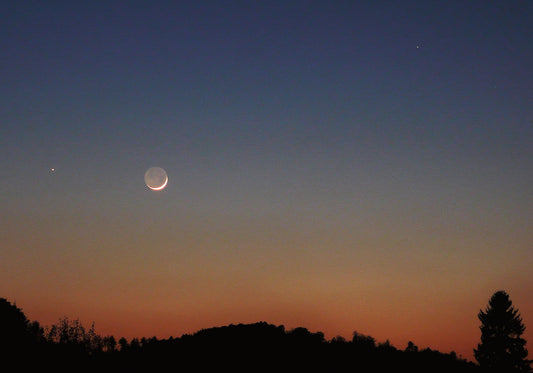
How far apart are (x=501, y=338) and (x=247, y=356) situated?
44043 mm

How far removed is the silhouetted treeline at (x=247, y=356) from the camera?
43.5 m

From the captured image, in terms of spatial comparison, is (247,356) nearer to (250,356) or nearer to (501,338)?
(250,356)

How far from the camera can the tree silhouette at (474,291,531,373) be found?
71.4 meters

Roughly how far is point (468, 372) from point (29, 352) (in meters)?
40.9

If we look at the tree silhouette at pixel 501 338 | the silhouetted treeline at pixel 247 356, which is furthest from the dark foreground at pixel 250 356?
the tree silhouette at pixel 501 338

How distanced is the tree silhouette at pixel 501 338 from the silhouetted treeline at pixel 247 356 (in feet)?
86.8

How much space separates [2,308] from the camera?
63000mm

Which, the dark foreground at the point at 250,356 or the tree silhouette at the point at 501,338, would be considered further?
the tree silhouette at the point at 501,338

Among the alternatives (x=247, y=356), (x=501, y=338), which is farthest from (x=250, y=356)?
(x=501, y=338)

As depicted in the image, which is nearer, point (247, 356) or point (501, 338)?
point (247, 356)

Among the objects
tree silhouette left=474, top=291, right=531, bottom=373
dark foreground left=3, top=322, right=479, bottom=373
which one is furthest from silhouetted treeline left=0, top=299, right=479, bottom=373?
tree silhouette left=474, top=291, right=531, bottom=373

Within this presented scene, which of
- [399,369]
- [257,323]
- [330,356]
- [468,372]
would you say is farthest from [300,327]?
[468,372]

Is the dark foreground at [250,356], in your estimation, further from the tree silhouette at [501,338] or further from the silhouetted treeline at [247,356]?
the tree silhouette at [501,338]

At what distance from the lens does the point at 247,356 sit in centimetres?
4544
